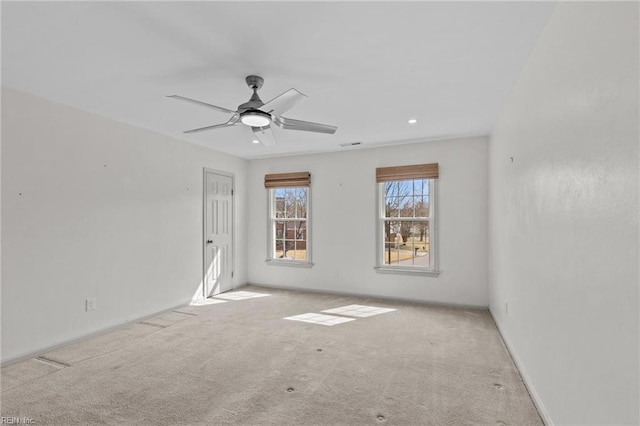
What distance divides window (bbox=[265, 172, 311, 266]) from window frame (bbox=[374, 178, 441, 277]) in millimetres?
1245

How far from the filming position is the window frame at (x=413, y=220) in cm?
489

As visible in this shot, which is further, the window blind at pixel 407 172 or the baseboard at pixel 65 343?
the window blind at pixel 407 172

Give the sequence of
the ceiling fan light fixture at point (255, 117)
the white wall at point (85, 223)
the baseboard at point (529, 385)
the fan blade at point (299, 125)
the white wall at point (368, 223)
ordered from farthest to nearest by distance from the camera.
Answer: the white wall at point (368, 223)
the white wall at point (85, 223)
the fan blade at point (299, 125)
the ceiling fan light fixture at point (255, 117)
the baseboard at point (529, 385)

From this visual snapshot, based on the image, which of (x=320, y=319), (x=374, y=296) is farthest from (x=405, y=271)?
(x=320, y=319)

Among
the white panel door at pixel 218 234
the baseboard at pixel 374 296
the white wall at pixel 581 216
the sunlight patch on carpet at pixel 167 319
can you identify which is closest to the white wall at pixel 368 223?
the baseboard at pixel 374 296

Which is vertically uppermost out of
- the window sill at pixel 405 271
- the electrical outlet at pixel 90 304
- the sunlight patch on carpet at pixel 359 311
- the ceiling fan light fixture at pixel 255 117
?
the ceiling fan light fixture at pixel 255 117

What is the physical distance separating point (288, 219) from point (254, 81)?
141 inches

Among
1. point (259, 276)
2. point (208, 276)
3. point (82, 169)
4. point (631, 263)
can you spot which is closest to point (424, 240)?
point (259, 276)

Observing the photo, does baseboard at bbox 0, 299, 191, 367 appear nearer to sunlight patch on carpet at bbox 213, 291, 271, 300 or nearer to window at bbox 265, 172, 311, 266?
sunlight patch on carpet at bbox 213, 291, 271, 300

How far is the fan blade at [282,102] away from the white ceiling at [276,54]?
25 centimetres

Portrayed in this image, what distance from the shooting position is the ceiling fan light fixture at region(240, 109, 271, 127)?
2540 mm

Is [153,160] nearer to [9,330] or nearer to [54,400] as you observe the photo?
[9,330]

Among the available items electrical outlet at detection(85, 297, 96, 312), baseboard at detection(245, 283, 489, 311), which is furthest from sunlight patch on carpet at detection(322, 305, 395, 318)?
electrical outlet at detection(85, 297, 96, 312)

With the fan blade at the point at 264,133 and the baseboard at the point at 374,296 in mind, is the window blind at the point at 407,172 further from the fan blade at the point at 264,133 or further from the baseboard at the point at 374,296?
Result: the fan blade at the point at 264,133
